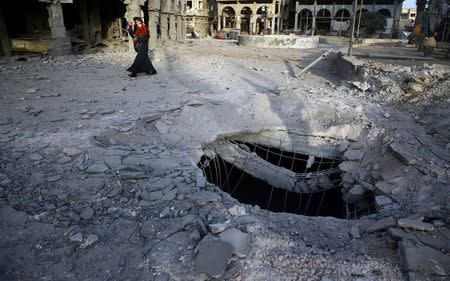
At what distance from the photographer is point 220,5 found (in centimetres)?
3000

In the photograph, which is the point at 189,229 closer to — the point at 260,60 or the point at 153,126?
the point at 153,126

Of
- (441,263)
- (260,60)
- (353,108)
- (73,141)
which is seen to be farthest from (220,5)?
(441,263)

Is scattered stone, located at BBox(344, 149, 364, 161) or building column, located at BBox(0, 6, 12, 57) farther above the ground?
building column, located at BBox(0, 6, 12, 57)

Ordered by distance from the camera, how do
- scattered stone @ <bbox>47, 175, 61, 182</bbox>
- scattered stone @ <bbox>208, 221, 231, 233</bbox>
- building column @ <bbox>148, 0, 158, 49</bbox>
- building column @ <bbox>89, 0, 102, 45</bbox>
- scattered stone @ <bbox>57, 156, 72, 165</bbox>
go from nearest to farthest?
scattered stone @ <bbox>208, 221, 231, 233</bbox> < scattered stone @ <bbox>47, 175, 61, 182</bbox> < scattered stone @ <bbox>57, 156, 72, 165</bbox> < building column @ <bbox>148, 0, 158, 49</bbox> < building column @ <bbox>89, 0, 102, 45</bbox>

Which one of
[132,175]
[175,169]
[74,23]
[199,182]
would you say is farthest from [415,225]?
[74,23]

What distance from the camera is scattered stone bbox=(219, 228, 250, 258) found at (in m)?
2.52

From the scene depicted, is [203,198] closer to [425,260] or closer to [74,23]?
[425,260]

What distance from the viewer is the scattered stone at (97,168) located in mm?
3504

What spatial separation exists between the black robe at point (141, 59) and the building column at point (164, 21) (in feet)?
27.1

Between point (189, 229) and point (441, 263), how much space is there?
2226 mm

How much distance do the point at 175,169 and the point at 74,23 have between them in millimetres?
15137

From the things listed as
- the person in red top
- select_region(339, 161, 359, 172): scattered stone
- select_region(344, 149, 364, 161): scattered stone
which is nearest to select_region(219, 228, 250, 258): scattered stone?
select_region(339, 161, 359, 172): scattered stone

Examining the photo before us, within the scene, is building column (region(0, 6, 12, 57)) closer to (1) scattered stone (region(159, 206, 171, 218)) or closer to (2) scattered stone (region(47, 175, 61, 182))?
(2) scattered stone (region(47, 175, 61, 182))

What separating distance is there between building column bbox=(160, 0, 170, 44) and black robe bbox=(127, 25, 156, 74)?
8.27m
